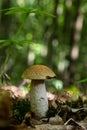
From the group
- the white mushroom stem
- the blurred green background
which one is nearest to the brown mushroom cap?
the white mushroom stem

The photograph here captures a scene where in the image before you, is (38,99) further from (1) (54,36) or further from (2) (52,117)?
(1) (54,36)

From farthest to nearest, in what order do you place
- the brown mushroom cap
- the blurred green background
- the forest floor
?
the blurred green background → the brown mushroom cap → the forest floor

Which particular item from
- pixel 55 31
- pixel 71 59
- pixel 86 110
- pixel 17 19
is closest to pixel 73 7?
pixel 55 31

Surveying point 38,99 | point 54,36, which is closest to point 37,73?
point 38,99

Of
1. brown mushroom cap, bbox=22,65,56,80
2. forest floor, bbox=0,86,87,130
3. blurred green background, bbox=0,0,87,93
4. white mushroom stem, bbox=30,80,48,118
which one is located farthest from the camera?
blurred green background, bbox=0,0,87,93

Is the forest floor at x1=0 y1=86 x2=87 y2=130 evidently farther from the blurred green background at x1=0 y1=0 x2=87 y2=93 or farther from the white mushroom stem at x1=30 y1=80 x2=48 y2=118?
the blurred green background at x1=0 y1=0 x2=87 y2=93

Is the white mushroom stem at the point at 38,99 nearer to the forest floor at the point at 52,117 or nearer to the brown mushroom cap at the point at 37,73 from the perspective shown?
the forest floor at the point at 52,117

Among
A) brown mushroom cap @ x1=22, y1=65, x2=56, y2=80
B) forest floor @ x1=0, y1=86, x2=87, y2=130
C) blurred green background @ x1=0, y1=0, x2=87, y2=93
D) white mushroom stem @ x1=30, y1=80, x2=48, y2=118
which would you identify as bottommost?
blurred green background @ x1=0, y1=0, x2=87, y2=93

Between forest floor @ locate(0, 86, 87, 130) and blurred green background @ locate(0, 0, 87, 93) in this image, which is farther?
blurred green background @ locate(0, 0, 87, 93)

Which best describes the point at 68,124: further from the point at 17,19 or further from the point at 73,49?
the point at 17,19
